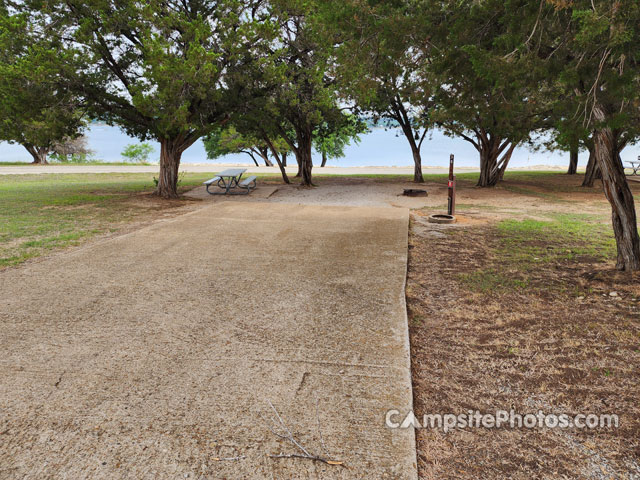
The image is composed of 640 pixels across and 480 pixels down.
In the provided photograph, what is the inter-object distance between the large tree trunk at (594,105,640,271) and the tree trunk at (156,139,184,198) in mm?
11530

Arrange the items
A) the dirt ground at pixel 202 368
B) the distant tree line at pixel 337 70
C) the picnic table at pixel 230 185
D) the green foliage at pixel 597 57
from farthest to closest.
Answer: the picnic table at pixel 230 185, the distant tree line at pixel 337 70, the green foliage at pixel 597 57, the dirt ground at pixel 202 368

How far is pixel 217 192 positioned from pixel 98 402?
13.0m

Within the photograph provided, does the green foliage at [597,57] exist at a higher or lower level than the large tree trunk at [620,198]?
higher

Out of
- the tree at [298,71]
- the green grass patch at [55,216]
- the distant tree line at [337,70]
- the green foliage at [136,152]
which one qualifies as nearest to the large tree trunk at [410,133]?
the distant tree line at [337,70]

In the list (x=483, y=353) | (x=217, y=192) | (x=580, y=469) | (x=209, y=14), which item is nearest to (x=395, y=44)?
(x=483, y=353)

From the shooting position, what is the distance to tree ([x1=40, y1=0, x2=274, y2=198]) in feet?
31.5

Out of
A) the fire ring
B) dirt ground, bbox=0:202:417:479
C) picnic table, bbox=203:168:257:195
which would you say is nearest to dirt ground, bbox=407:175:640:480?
dirt ground, bbox=0:202:417:479

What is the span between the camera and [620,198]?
4.95m

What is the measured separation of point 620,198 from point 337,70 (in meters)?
4.54

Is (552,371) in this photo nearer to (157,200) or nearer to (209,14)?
(157,200)

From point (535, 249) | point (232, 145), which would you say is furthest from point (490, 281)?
point (232, 145)

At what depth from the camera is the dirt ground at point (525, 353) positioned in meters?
2.07

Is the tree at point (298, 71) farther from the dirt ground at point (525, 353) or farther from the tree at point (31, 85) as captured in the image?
the dirt ground at point (525, 353)

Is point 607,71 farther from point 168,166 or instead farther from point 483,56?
point 168,166
